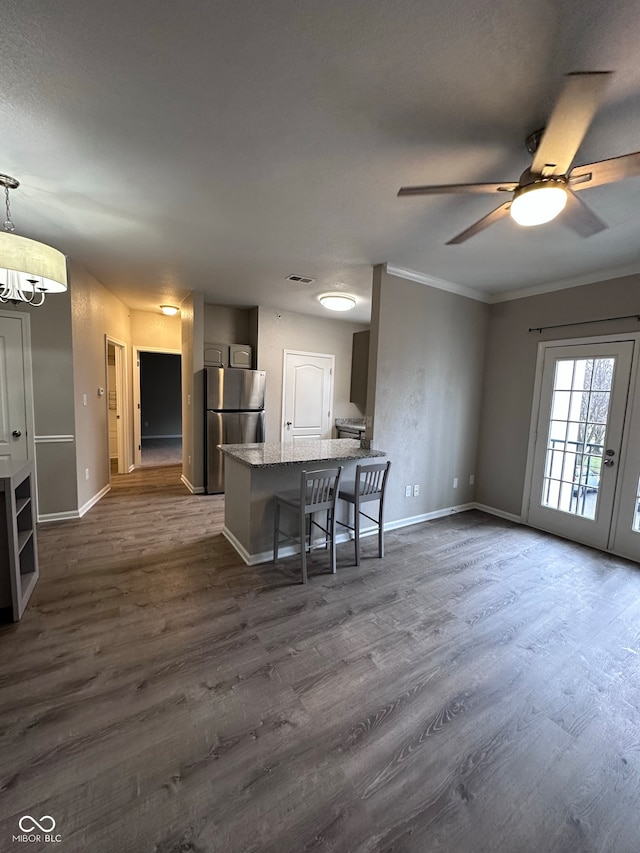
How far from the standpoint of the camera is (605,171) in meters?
1.45

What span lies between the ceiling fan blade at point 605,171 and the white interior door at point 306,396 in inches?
172

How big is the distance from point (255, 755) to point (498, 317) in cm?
463

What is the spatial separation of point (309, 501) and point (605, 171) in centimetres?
246

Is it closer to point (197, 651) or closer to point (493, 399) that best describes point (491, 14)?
point (197, 651)

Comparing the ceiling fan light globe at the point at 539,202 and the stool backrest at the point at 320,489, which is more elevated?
the ceiling fan light globe at the point at 539,202

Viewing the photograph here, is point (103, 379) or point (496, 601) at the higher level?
point (103, 379)

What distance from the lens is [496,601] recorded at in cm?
254

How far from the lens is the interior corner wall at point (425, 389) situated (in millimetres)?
3498

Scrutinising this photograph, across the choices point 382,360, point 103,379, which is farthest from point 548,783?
point 103,379

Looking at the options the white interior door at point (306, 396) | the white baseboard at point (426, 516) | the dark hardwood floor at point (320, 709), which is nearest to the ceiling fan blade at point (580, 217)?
the dark hardwood floor at point (320, 709)

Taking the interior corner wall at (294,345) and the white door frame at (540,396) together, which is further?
the interior corner wall at (294,345)

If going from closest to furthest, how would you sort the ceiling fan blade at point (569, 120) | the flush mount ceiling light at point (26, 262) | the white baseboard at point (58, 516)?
the ceiling fan blade at point (569, 120), the flush mount ceiling light at point (26, 262), the white baseboard at point (58, 516)

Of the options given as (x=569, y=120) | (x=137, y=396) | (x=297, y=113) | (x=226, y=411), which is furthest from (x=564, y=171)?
(x=137, y=396)

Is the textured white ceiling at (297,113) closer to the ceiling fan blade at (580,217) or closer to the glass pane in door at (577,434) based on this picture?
the ceiling fan blade at (580,217)
